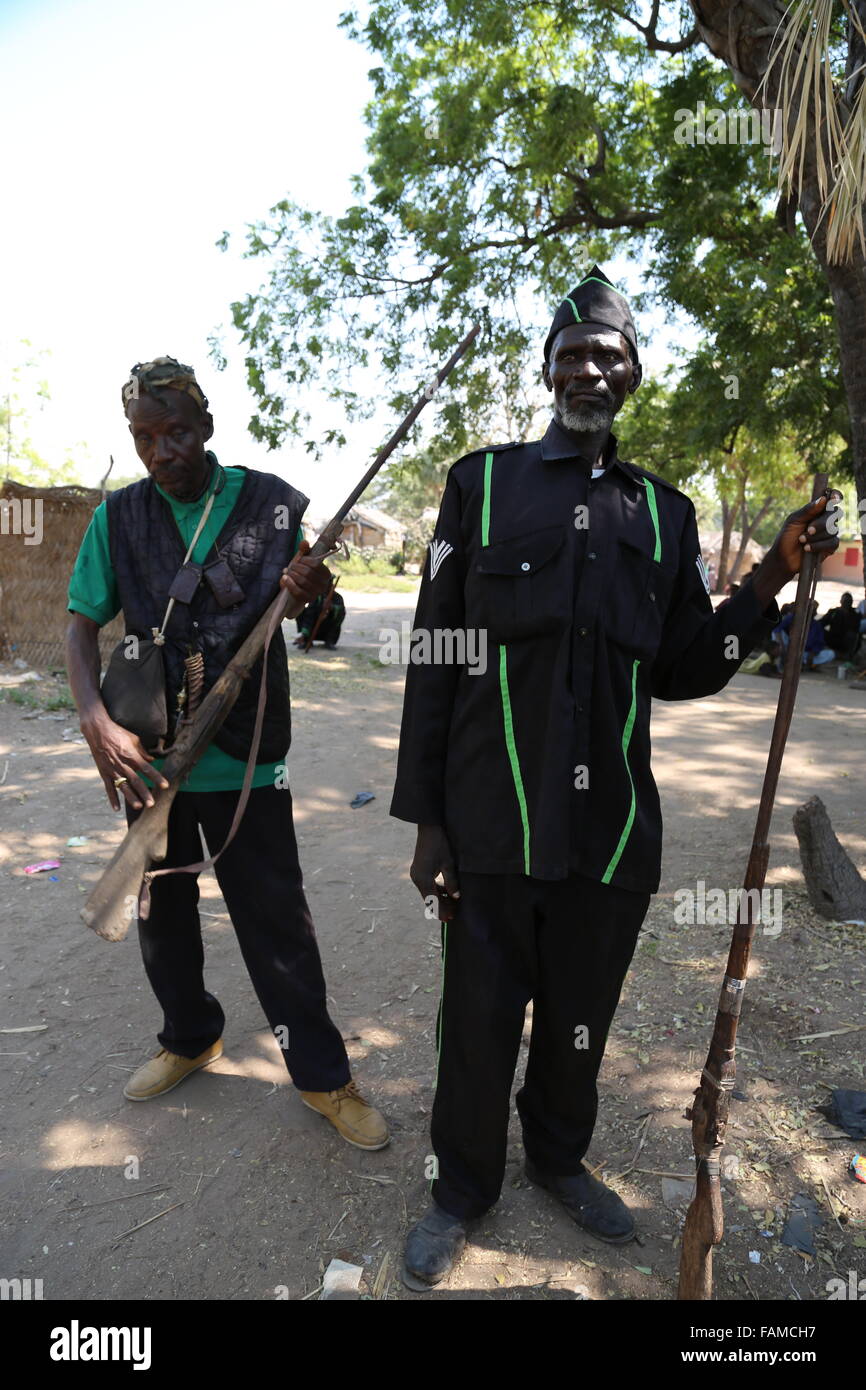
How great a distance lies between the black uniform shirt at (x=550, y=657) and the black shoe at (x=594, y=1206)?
2.91 ft

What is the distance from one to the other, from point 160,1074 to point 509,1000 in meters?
1.35

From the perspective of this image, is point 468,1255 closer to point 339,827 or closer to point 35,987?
point 35,987

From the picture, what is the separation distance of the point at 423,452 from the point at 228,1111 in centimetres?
1033

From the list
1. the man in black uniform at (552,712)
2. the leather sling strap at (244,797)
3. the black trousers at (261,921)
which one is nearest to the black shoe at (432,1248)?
the man in black uniform at (552,712)

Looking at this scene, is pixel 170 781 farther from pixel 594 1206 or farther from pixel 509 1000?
pixel 594 1206

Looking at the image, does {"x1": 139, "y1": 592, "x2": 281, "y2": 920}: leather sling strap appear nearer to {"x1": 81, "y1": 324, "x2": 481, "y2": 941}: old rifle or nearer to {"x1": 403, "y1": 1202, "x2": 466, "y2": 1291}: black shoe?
{"x1": 81, "y1": 324, "x2": 481, "y2": 941}: old rifle

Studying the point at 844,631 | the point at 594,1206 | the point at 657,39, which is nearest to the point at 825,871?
the point at 594,1206

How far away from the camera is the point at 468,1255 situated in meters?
2.26

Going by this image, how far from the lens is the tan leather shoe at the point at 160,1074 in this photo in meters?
2.83

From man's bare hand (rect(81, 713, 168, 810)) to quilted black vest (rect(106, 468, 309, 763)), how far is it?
144 millimetres

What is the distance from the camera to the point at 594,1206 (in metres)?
2.34

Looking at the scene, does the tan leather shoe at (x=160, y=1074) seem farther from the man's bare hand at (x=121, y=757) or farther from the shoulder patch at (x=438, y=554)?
the shoulder patch at (x=438, y=554)
